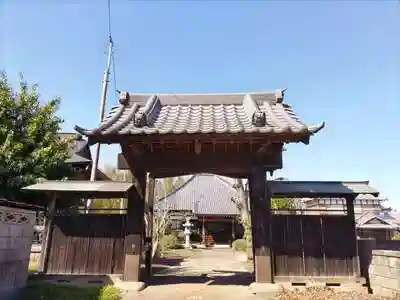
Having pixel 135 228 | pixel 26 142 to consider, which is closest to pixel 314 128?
pixel 135 228

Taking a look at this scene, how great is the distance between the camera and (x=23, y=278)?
7.63 m

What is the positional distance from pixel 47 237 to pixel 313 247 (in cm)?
730

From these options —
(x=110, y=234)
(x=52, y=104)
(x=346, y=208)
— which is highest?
(x=52, y=104)

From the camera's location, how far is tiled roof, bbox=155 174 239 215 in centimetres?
3503

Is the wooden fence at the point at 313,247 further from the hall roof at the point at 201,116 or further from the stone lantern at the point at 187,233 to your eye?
the stone lantern at the point at 187,233

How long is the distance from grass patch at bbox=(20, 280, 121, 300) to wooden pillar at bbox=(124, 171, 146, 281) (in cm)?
64

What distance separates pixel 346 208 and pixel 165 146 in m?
5.32

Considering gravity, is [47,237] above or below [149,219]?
below

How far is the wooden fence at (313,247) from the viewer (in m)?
8.20

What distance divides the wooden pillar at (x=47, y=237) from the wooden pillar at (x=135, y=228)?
89.2 inches

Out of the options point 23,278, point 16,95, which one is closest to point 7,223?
point 23,278

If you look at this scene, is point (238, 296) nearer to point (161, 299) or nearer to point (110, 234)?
point (161, 299)

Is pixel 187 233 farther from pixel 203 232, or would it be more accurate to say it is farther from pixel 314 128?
pixel 314 128

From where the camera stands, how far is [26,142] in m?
14.3
